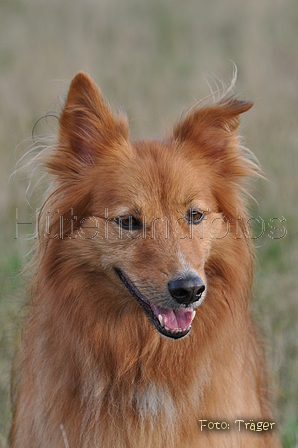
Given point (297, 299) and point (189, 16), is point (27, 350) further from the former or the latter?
point (189, 16)

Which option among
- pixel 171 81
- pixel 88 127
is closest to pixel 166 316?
pixel 88 127

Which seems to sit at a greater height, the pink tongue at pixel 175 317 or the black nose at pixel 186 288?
the black nose at pixel 186 288

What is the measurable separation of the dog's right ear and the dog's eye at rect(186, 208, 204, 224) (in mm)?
682

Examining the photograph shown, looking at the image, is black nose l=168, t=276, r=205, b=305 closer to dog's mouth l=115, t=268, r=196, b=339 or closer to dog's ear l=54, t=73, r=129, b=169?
dog's mouth l=115, t=268, r=196, b=339

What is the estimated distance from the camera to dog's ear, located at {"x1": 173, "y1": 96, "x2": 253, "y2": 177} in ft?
12.9

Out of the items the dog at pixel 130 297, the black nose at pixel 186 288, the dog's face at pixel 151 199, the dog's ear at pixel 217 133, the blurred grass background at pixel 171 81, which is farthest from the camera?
the blurred grass background at pixel 171 81

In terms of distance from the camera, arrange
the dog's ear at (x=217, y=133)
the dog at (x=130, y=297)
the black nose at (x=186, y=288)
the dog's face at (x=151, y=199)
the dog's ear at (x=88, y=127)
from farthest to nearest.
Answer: the dog's ear at (x=217, y=133)
the dog's ear at (x=88, y=127)
the dog at (x=130, y=297)
the dog's face at (x=151, y=199)
the black nose at (x=186, y=288)

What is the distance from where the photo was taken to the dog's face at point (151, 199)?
337cm

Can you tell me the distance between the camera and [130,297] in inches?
141

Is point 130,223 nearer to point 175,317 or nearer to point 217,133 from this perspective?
point 175,317

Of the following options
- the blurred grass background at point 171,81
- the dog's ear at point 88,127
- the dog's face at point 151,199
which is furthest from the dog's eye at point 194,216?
the blurred grass background at point 171,81

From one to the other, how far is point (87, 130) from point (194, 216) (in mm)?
912

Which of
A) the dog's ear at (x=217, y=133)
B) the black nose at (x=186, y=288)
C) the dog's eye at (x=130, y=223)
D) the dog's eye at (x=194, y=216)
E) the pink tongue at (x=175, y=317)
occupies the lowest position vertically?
the pink tongue at (x=175, y=317)

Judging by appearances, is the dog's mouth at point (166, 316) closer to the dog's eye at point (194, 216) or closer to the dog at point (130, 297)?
the dog at point (130, 297)
